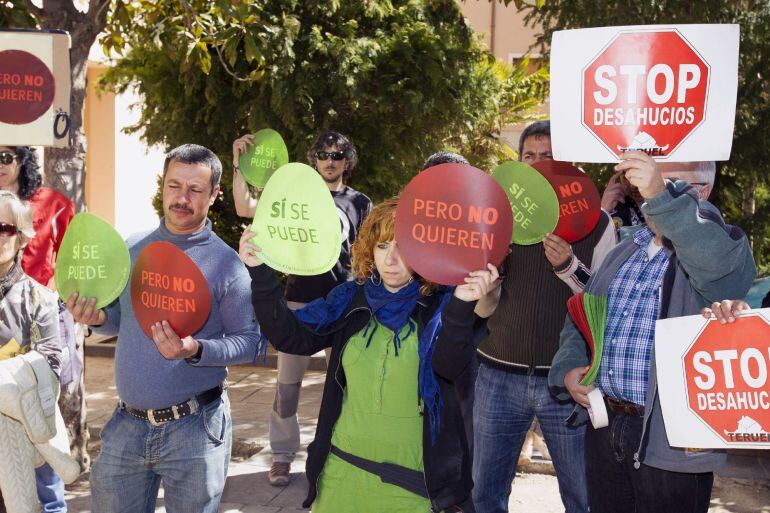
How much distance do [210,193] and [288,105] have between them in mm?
4538

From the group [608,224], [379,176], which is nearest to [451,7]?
[379,176]

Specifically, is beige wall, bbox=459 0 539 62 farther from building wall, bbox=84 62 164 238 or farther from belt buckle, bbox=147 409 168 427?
belt buckle, bbox=147 409 168 427

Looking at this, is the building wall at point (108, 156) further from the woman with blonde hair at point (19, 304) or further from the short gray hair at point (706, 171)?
the short gray hair at point (706, 171)

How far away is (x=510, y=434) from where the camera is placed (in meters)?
3.74

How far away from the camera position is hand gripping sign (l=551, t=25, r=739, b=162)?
2549 millimetres

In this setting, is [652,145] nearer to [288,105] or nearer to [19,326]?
[19,326]

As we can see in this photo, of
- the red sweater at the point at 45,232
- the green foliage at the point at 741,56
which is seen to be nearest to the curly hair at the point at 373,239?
the red sweater at the point at 45,232

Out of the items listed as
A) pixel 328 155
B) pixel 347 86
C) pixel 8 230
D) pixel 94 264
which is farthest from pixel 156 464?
pixel 347 86

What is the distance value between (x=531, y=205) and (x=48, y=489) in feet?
8.67

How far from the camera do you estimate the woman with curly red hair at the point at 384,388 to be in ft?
8.87

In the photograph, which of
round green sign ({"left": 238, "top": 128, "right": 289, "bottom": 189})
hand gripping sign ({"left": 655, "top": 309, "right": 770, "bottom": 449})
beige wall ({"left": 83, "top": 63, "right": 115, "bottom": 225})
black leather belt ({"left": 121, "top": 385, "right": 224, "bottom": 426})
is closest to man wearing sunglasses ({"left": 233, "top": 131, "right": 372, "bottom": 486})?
round green sign ({"left": 238, "top": 128, "right": 289, "bottom": 189})

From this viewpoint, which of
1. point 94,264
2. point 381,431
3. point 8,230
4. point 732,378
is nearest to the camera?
point 732,378

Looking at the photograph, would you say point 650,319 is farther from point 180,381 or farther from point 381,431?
point 180,381

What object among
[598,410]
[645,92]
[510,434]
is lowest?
[510,434]
